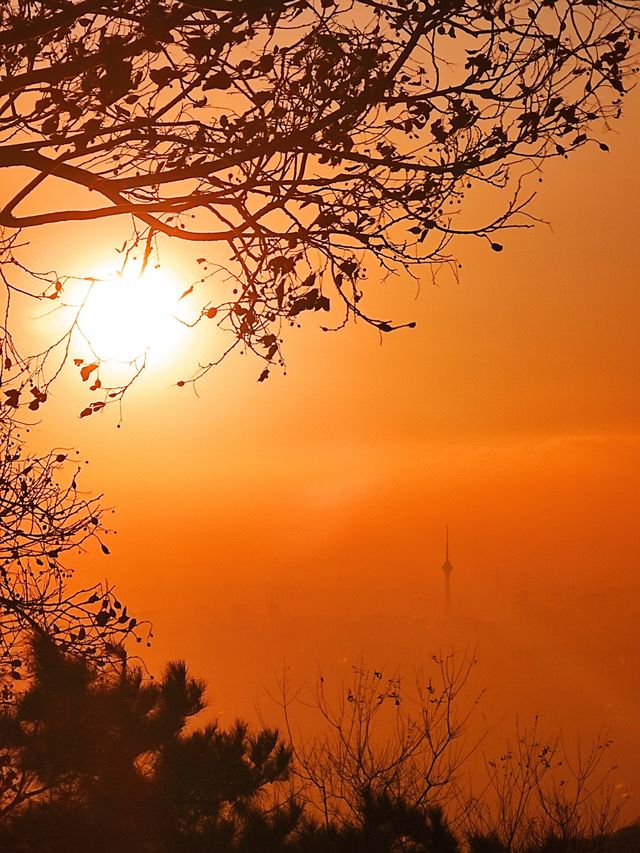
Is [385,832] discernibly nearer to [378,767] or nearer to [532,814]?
[378,767]

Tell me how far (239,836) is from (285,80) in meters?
7.69

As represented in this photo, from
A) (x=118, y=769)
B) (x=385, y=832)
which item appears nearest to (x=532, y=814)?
(x=385, y=832)

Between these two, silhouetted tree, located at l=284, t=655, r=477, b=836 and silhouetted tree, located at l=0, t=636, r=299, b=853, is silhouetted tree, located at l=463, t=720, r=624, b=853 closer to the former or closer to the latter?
silhouetted tree, located at l=284, t=655, r=477, b=836

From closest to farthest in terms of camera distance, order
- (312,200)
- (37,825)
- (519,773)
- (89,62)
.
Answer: (89,62) → (312,200) → (37,825) → (519,773)

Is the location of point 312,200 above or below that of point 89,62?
below

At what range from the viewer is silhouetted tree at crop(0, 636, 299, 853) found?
32.4ft

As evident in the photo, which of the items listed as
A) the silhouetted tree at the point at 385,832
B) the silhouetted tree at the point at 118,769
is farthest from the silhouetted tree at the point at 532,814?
the silhouetted tree at the point at 118,769

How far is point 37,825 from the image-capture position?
983 cm

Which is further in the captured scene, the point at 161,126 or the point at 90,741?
the point at 90,741

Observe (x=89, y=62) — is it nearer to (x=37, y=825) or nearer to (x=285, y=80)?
(x=285, y=80)

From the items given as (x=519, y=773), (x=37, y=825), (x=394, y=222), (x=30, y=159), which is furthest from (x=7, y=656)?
(x=519, y=773)

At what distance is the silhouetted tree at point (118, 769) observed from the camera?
9.88m

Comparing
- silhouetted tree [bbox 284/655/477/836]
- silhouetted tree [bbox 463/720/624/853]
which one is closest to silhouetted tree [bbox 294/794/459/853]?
silhouetted tree [bbox 284/655/477/836]

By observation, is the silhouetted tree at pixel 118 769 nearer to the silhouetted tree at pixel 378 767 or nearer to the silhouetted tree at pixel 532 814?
the silhouetted tree at pixel 378 767
